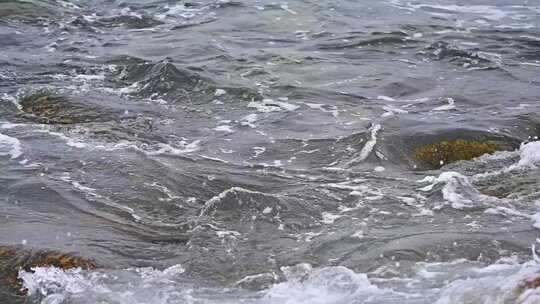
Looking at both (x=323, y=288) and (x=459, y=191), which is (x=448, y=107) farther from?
(x=323, y=288)

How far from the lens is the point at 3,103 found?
10461 millimetres

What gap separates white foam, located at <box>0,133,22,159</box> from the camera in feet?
27.7

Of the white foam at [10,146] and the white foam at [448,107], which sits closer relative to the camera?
the white foam at [10,146]

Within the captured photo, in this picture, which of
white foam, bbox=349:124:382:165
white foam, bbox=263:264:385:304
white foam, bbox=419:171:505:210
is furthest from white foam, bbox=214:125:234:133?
white foam, bbox=263:264:385:304

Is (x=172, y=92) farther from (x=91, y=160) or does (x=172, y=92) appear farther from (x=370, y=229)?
(x=370, y=229)

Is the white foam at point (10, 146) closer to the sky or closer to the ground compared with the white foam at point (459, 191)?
closer to the ground

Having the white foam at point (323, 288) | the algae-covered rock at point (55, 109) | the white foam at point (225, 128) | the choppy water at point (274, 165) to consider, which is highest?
the white foam at point (323, 288)

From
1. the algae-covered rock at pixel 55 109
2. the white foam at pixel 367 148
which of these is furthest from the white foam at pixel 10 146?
the white foam at pixel 367 148

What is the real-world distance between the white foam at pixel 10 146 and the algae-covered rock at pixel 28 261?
2730mm

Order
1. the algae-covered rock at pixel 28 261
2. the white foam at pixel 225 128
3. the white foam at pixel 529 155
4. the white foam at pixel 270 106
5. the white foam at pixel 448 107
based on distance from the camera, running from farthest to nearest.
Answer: the white foam at pixel 270 106 → the white foam at pixel 448 107 → the white foam at pixel 225 128 → the white foam at pixel 529 155 → the algae-covered rock at pixel 28 261

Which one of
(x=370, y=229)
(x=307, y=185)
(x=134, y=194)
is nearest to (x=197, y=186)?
(x=134, y=194)

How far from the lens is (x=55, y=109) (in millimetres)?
10156

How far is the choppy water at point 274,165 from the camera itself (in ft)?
18.7

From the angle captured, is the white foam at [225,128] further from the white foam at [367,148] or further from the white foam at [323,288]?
the white foam at [323,288]
